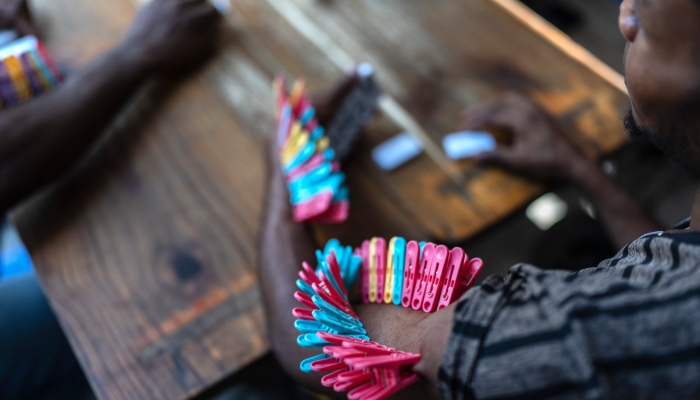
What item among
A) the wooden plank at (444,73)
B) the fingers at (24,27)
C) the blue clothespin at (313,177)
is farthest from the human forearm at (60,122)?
the blue clothespin at (313,177)

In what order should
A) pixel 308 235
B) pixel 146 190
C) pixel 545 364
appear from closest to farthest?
pixel 545 364 → pixel 308 235 → pixel 146 190

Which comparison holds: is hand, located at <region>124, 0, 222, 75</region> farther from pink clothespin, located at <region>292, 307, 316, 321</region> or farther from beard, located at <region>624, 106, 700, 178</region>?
beard, located at <region>624, 106, 700, 178</region>

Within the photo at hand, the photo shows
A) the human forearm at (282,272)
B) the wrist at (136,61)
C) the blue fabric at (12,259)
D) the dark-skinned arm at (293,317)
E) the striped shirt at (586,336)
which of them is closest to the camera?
the striped shirt at (586,336)

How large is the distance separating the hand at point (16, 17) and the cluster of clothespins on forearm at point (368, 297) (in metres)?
0.87

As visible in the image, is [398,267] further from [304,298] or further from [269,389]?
[269,389]

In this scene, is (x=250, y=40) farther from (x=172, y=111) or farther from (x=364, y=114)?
(x=364, y=114)

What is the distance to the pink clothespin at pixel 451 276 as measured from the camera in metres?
0.65

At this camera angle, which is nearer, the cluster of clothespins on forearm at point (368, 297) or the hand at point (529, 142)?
the cluster of clothespins on forearm at point (368, 297)

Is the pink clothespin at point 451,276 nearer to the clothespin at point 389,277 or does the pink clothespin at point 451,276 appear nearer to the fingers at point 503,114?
the clothespin at point 389,277

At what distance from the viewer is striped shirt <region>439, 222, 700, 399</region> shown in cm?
44

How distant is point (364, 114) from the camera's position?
1.06m

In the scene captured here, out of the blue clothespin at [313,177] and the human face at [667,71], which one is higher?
the blue clothespin at [313,177]

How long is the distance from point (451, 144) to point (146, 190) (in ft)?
1.81

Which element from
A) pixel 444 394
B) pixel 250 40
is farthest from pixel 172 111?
pixel 444 394
